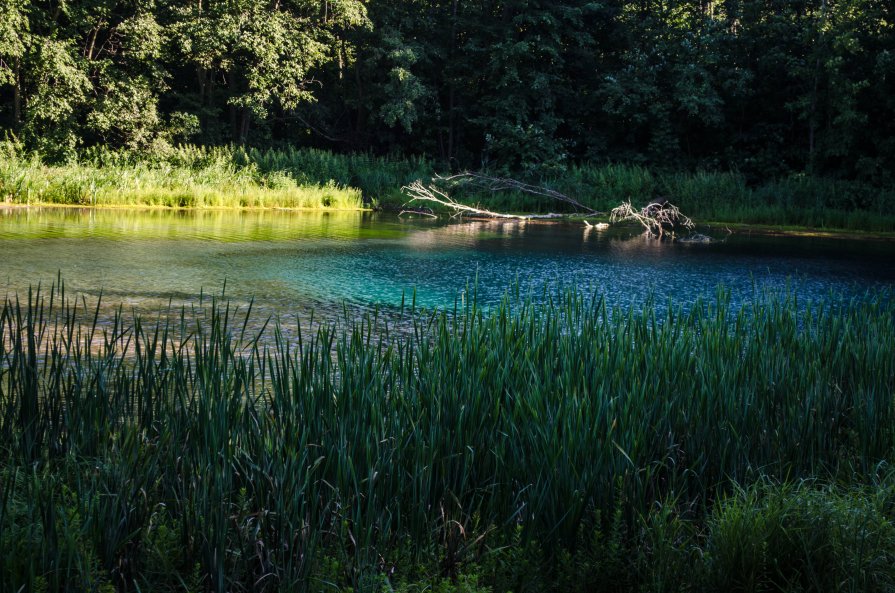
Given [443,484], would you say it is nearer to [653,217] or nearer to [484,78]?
[653,217]

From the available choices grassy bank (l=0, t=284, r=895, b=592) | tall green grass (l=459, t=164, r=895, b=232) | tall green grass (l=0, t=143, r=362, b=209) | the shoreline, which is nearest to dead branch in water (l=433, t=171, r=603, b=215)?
tall green grass (l=459, t=164, r=895, b=232)

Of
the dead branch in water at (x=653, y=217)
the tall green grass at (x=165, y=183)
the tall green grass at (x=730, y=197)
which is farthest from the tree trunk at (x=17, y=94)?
the dead branch in water at (x=653, y=217)

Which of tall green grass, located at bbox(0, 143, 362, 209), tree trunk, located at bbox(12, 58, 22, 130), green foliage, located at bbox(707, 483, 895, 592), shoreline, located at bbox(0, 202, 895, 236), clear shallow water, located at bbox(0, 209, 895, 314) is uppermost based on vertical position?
tree trunk, located at bbox(12, 58, 22, 130)

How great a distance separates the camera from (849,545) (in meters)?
2.37

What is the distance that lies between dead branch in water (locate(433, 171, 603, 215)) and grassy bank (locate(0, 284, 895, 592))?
15.5 metres

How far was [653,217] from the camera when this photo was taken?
16.2 metres

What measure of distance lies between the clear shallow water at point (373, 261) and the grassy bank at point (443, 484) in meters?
2.05

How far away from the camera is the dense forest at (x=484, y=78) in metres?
20.4

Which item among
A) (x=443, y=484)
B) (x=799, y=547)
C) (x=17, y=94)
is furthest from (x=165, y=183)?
(x=799, y=547)

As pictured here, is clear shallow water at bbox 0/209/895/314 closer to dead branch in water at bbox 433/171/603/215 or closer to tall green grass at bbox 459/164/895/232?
tall green grass at bbox 459/164/895/232

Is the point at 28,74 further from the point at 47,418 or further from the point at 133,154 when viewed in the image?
the point at 47,418

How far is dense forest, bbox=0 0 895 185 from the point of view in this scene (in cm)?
2038

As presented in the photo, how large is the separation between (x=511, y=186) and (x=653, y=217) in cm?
438

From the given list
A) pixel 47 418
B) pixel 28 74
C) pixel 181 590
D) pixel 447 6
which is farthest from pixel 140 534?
pixel 447 6
